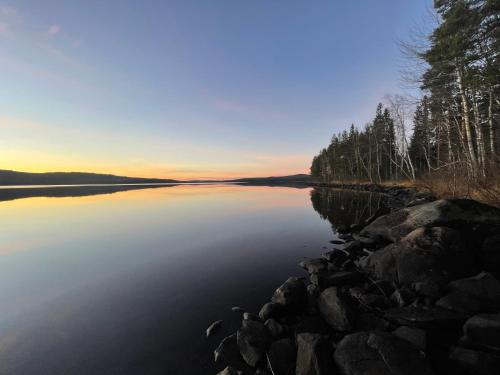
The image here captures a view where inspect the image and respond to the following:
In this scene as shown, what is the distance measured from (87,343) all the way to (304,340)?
180 inches

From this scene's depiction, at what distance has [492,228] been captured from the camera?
6324 millimetres

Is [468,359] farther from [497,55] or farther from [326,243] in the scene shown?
[497,55]

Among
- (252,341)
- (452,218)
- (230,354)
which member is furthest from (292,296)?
(452,218)

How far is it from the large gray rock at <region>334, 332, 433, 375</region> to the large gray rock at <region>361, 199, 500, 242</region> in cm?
528

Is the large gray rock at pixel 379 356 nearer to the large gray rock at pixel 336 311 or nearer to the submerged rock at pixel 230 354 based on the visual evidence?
the large gray rock at pixel 336 311

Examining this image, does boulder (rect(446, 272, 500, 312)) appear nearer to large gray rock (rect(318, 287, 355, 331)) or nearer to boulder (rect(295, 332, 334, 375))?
large gray rock (rect(318, 287, 355, 331))

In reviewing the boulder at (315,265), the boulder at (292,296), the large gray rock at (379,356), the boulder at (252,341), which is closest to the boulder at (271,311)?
the boulder at (292,296)

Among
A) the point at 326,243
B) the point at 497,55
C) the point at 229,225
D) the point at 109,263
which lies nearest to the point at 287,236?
the point at 326,243

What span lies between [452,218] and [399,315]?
447 cm

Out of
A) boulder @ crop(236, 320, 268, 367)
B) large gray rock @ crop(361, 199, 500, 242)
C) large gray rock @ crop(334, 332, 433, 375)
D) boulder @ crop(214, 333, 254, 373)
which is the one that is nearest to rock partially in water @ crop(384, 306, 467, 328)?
large gray rock @ crop(334, 332, 433, 375)

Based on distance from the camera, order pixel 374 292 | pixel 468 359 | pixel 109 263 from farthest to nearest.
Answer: pixel 109 263 < pixel 374 292 < pixel 468 359

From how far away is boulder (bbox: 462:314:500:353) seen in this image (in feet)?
10.6

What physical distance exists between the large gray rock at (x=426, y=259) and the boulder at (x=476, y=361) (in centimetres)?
222

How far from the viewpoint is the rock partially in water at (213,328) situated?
16.3ft
